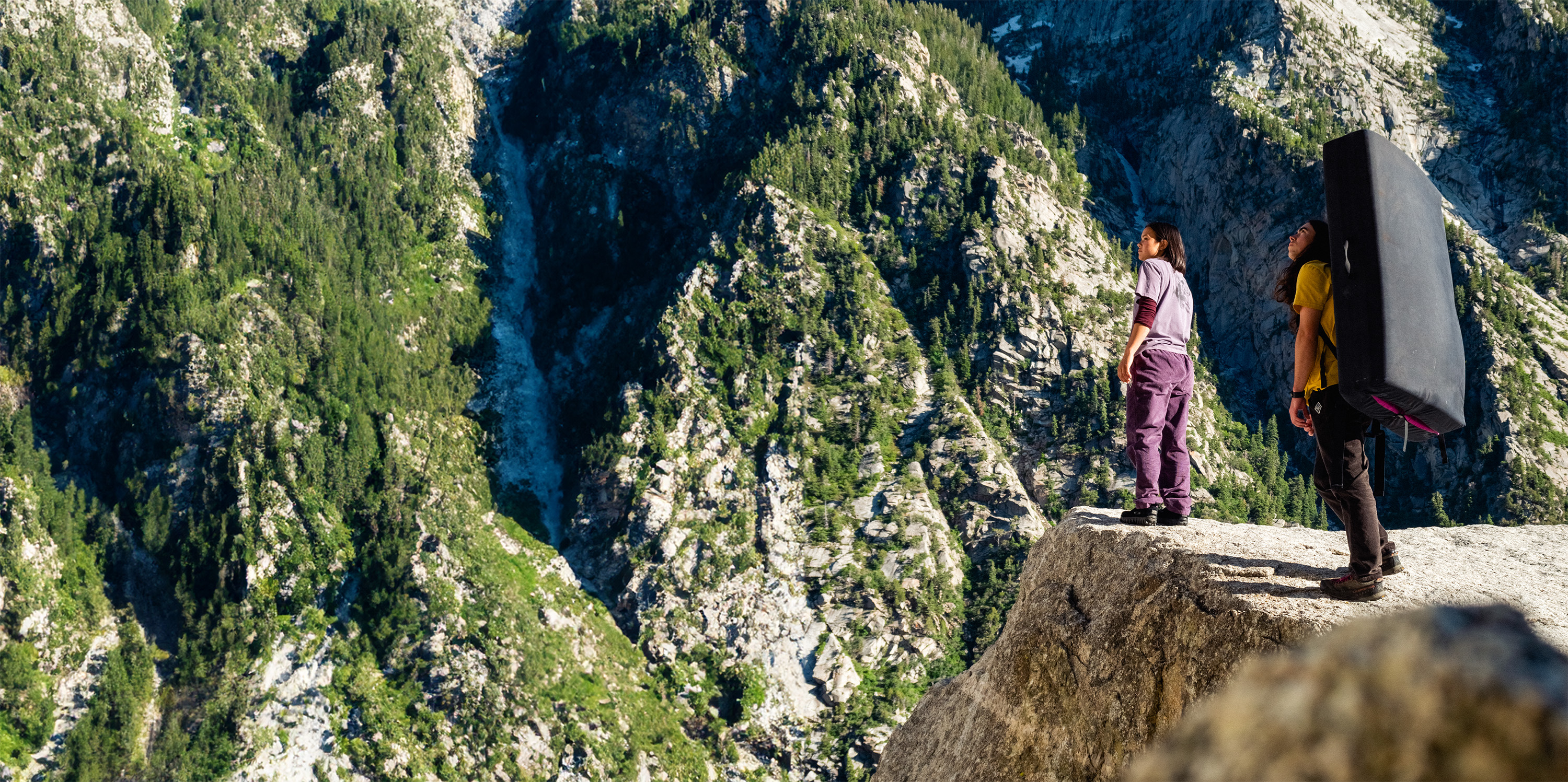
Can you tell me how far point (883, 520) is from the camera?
108 metres

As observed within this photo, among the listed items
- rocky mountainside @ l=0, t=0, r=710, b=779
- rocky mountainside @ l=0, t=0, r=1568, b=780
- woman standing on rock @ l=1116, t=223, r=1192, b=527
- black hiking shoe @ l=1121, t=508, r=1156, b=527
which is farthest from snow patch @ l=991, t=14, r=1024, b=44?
black hiking shoe @ l=1121, t=508, r=1156, b=527

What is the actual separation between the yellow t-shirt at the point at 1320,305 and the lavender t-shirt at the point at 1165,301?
1692mm

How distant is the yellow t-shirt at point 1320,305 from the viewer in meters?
7.46

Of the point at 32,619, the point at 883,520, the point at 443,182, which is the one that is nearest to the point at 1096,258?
the point at 883,520

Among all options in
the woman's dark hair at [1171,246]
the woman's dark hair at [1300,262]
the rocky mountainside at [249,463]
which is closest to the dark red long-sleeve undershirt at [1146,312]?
the woman's dark hair at [1171,246]

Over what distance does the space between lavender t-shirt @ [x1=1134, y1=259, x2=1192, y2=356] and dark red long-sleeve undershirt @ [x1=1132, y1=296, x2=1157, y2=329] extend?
0.02 meters

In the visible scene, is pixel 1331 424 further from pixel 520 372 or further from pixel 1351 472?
pixel 520 372

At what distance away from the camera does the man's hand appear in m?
7.90

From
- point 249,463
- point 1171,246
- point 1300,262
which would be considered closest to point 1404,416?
point 1300,262

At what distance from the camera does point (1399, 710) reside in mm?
1756

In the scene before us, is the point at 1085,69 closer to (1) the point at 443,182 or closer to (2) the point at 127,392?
(1) the point at 443,182

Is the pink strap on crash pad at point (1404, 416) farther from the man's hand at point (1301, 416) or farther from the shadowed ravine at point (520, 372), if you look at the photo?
the shadowed ravine at point (520, 372)

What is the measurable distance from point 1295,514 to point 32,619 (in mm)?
128537

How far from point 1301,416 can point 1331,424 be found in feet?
1.99
